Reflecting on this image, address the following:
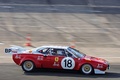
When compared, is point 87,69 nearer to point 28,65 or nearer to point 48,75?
point 48,75

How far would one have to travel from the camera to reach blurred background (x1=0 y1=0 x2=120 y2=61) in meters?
24.8

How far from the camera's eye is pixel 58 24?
Answer: 1176 inches

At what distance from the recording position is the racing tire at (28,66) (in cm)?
1492

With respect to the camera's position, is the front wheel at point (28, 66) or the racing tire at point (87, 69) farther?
the front wheel at point (28, 66)

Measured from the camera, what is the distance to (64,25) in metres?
29.6

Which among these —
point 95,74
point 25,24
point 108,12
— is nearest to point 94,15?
point 108,12

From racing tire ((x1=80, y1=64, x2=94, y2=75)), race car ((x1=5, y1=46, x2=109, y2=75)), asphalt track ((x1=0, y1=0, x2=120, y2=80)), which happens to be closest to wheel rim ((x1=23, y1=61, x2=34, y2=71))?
race car ((x1=5, y1=46, x2=109, y2=75))

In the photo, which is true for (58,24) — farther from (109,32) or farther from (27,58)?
(27,58)

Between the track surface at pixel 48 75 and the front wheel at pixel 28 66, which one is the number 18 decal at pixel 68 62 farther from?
the front wheel at pixel 28 66

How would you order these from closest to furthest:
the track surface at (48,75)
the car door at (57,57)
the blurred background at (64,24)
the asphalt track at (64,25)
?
the track surface at (48,75) < the car door at (57,57) < the asphalt track at (64,25) < the blurred background at (64,24)

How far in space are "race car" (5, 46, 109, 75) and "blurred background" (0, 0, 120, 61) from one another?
6493mm

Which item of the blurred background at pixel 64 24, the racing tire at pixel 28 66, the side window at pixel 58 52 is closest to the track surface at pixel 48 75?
the racing tire at pixel 28 66

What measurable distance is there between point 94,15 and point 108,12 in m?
1.97

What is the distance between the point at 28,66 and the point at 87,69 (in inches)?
99.7
